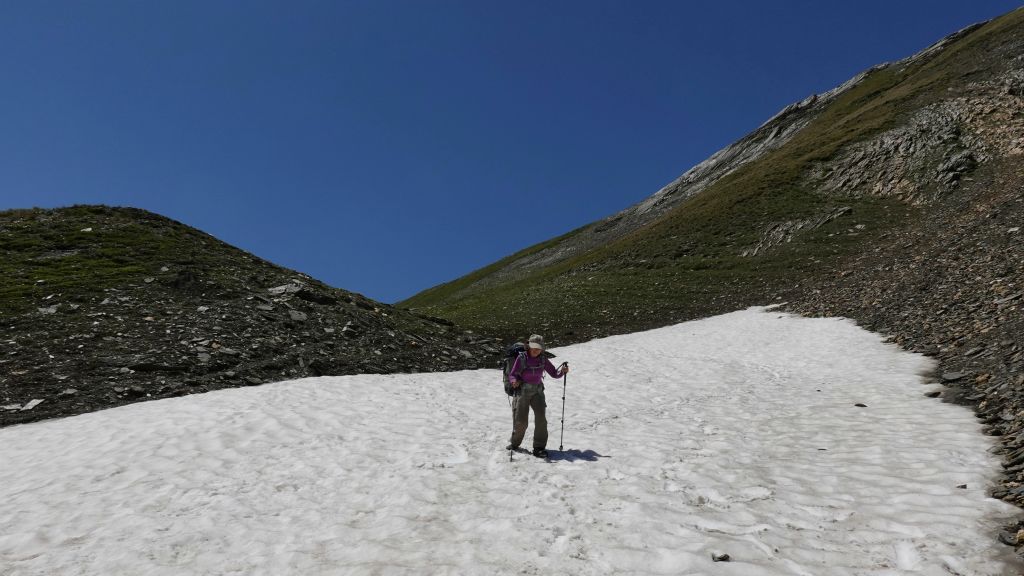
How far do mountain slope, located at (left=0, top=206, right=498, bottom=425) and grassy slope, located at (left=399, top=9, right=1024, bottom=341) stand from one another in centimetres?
1073

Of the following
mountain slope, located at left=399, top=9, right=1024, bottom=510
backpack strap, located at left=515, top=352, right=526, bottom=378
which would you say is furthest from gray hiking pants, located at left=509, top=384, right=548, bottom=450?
mountain slope, located at left=399, top=9, right=1024, bottom=510

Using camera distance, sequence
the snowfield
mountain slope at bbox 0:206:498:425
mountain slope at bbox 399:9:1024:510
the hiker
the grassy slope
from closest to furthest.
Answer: the snowfield, the hiker, mountain slope at bbox 399:9:1024:510, mountain slope at bbox 0:206:498:425, the grassy slope

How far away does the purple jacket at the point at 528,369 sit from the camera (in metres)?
11.5

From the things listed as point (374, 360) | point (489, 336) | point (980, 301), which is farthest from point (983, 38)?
point (374, 360)

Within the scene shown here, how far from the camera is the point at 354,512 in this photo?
8695 millimetres

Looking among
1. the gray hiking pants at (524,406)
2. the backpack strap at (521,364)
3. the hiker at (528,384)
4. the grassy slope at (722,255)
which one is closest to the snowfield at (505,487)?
the gray hiking pants at (524,406)

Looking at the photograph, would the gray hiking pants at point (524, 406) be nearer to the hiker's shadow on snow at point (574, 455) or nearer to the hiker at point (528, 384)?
the hiker at point (528, 384)

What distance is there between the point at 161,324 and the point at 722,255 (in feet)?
152

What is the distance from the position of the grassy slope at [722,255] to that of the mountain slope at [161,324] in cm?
1073

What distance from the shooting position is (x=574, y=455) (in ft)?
37.6

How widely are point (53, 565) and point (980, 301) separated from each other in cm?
2601

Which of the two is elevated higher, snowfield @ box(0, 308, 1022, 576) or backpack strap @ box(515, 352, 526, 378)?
backpack strap @ box(515, 352, 526, 378)

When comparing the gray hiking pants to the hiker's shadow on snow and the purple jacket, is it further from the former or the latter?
the hiker's shadow on snow

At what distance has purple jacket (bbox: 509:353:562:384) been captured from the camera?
1148cm
